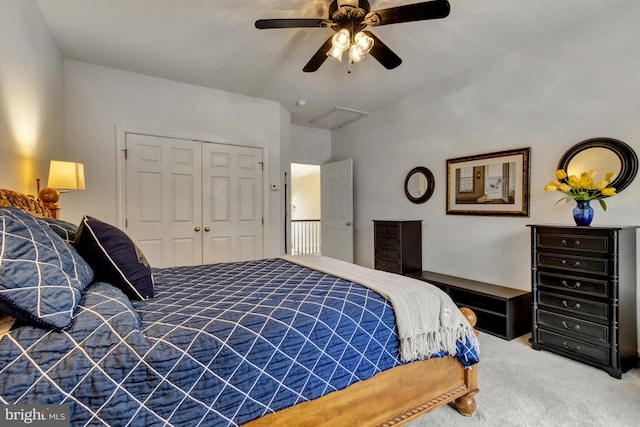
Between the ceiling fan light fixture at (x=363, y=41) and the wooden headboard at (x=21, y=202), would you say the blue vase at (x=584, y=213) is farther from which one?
the wooden headboard at (x=21, y=202)

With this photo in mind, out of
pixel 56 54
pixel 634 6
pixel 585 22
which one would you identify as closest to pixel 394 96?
pixel 585 22

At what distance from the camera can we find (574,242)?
2283 millimetres

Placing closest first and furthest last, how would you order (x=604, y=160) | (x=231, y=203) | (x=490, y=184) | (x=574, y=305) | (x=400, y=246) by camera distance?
(x=574, y=305)
(x=604, y=160)
(x=490, y=184)
(x=400, y=246)
(x=231, y=203)

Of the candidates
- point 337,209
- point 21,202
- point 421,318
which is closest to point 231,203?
point 337,209

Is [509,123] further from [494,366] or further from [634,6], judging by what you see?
[494,366]

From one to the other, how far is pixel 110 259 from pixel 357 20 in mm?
1996

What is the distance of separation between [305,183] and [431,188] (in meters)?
7.04

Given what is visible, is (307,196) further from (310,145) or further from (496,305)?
(496,305)

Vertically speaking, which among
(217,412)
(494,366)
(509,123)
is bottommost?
(494,366)

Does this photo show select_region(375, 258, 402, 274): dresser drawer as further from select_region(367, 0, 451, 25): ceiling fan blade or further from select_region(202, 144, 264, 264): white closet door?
select_region(367, 0, 451, 25): ceiling fan blade

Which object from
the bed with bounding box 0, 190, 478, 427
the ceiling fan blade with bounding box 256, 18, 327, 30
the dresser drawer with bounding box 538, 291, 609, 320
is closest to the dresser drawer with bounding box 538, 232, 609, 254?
the dresser drawer with bounding box 538, 291, 609, 320

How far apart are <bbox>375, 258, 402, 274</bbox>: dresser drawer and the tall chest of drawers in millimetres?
1536

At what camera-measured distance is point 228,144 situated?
4062 millimetres

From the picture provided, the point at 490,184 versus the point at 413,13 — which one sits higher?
the point at 413,13
